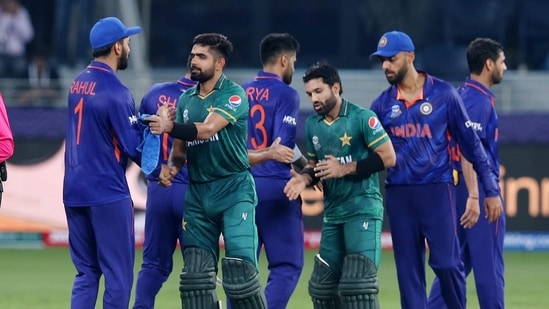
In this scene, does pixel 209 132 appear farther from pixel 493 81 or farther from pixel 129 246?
pixel 493 81

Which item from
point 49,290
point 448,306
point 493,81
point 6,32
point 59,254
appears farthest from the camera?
point 6,32

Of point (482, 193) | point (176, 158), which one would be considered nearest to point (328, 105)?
point (176, 158)

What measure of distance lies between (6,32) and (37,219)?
3826 mm

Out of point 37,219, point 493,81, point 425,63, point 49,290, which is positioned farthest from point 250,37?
point 493,81

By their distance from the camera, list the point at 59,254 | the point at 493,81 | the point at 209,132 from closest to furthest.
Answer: the point at 209,132
the point at 493,81
the point at 59,254

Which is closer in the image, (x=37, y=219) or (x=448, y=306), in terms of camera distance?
(x=448, y=306)

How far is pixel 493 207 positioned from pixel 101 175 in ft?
9.86

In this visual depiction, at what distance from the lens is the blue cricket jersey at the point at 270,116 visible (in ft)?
36.7

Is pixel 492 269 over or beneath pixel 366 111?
beneath

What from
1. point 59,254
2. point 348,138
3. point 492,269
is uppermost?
point 348,138

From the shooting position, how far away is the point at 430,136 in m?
10.6

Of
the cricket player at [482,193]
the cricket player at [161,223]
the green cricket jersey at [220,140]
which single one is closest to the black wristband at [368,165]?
the green cricket jersey at [220,140]

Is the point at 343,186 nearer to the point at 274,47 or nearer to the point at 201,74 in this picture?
the point at 201,74

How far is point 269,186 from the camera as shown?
1140cm
